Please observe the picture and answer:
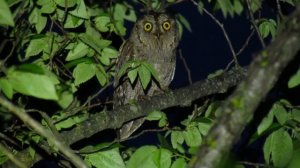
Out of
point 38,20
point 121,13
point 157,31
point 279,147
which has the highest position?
point 38,20

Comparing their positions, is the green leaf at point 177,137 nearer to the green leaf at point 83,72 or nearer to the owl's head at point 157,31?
the green leaf at point 83,72

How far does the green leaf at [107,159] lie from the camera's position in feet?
6.03

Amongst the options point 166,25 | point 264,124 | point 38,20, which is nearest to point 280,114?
point 264,124

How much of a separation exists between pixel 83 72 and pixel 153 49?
79.1 inches

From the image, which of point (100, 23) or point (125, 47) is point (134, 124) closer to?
point (125, 47)

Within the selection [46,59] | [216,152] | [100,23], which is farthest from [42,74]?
[100,23]

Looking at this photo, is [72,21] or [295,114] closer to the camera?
[295,114]

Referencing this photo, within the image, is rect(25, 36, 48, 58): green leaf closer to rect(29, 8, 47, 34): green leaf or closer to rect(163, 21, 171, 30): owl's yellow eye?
rect(29, 8, 47, 34): green leaf

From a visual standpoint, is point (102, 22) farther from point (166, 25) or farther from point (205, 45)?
point (205, 45)

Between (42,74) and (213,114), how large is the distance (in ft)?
5.30

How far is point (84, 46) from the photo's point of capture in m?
Result: 2.20

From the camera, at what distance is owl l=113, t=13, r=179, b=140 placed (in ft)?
13.0

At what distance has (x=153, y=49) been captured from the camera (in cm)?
404

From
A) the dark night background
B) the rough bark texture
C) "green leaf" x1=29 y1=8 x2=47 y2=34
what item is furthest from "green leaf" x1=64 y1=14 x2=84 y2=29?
the dark night background
